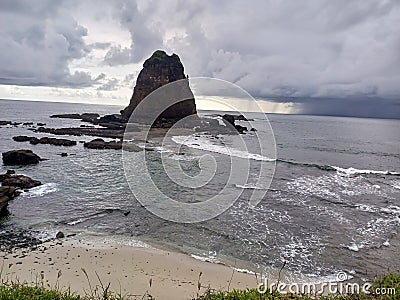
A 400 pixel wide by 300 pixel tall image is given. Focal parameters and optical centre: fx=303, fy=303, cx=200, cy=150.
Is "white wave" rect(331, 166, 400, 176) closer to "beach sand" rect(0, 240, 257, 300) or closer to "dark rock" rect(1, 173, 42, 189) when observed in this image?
"beach sand" rect(0, 240, 257, 300)

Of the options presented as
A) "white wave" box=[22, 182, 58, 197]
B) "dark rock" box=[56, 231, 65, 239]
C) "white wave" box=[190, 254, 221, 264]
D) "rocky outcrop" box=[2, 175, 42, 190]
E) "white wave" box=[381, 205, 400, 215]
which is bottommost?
"white wave" box=[190, 254, 221, 264]

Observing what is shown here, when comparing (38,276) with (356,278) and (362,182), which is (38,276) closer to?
(356,278)

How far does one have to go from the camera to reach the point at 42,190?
16344 millimetres

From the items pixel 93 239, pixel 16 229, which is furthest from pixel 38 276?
pixel 16 229

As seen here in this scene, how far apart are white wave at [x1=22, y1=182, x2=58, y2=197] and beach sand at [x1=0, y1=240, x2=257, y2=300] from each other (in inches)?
265

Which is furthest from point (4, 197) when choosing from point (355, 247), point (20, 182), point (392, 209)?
point (392, 209)

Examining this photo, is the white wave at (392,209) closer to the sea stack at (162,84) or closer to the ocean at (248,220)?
the ocean at (248,220)

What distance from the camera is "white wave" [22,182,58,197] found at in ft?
50.8

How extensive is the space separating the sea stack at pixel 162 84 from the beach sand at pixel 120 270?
5427 centimetres

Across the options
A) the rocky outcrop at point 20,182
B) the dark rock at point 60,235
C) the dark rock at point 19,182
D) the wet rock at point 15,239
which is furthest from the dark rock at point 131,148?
the dark rock at point 60,235

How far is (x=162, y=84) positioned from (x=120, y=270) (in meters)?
63.8

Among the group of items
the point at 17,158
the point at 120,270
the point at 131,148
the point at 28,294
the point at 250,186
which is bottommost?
the point at 120,270

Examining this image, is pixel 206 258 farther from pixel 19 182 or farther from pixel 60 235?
pixel 19 182

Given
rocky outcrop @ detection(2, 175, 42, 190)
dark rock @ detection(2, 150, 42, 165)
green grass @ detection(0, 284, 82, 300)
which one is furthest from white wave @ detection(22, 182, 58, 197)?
green grass @ detection(0, 284, 82, 300)
